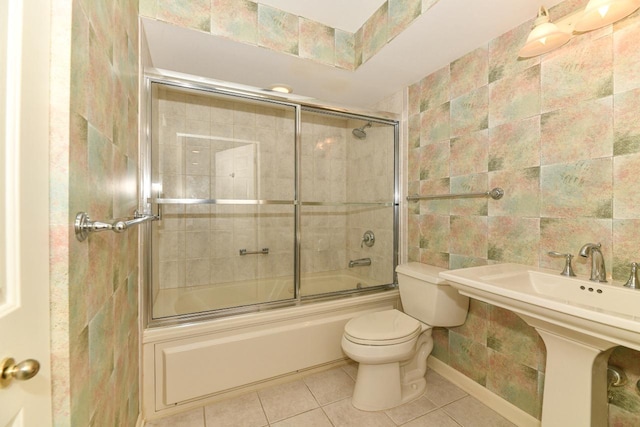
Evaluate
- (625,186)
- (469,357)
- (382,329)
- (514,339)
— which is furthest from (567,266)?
(382,329)

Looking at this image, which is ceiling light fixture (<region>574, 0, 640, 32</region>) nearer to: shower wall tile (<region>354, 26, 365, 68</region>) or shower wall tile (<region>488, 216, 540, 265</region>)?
shower wall tile (<region>488, 216, 540, 265</region>)

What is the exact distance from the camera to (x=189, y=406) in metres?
1.56

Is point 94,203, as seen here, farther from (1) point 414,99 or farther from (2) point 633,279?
(1) point 414,99

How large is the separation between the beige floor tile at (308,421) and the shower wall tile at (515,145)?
1713 millimetres

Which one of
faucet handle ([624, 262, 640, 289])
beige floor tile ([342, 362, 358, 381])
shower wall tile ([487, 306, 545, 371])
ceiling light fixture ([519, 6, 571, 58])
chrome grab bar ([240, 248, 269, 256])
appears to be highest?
ceiling light fixture ([519, 6, 571, 58])

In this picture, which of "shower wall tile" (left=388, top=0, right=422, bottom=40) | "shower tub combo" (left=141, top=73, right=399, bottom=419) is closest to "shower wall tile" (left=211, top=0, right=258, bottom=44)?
"shower tub combo" (left=141, top=73, right=399, bottom=419)

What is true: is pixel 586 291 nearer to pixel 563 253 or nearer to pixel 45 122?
pixel 563 253

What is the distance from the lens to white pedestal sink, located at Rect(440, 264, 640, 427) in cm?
94

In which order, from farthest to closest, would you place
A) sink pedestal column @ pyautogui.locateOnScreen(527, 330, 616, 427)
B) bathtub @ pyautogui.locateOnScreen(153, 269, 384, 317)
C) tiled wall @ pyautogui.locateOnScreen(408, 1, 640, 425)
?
1. bathtub @ pyautogui.locateOnScreen(153, 269, 384, 317)
2. tiled wall @ pyautogui.locateOnScreen(408, 1, 640, 425)
3. sink pedestal column @ pyautogui.locateOnScreen(527, 330, 616, 427)

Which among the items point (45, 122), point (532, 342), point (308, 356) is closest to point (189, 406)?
point (308, 356)

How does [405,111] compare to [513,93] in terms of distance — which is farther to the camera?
[405,111]

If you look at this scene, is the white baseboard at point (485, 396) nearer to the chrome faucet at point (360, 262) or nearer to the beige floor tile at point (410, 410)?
the beige floor tile at point (410, 410)

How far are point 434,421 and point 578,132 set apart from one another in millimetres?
1629

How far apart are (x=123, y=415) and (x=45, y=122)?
118 centimetres
